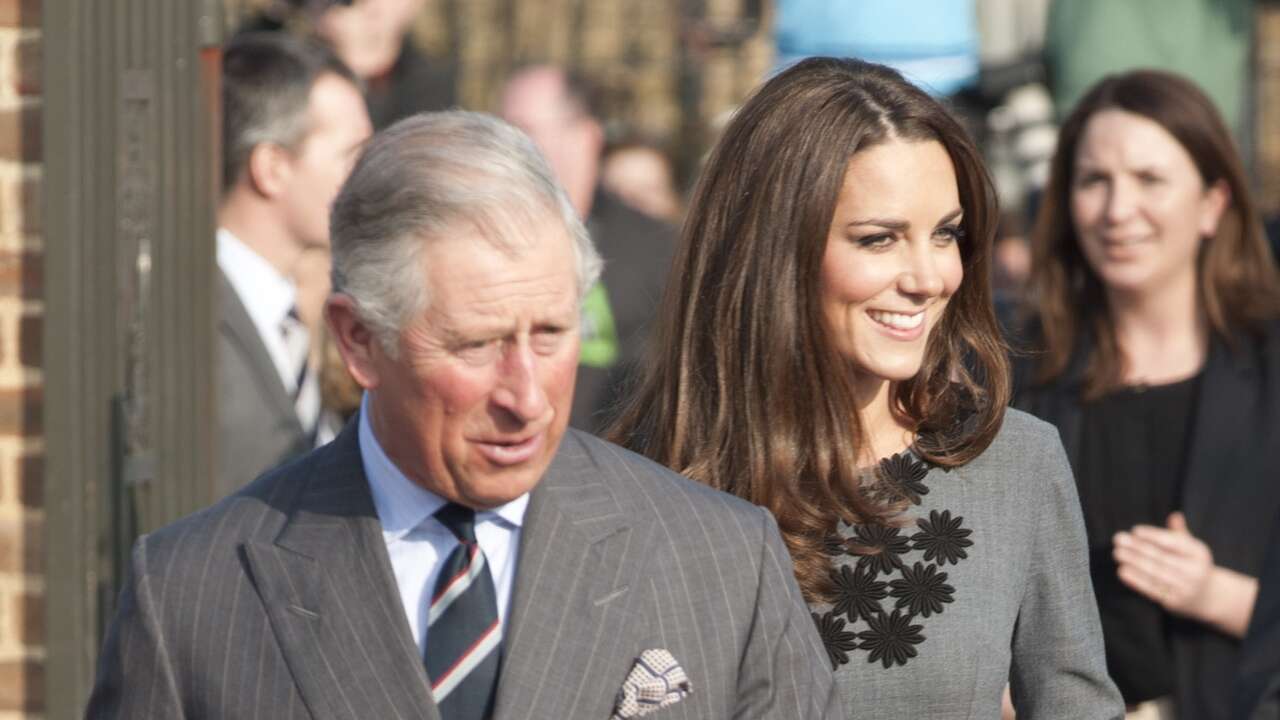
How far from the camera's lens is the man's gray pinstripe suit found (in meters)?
2.87

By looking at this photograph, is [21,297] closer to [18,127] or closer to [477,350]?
[18,127]

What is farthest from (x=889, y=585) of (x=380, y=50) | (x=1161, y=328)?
(x=380, y=50)

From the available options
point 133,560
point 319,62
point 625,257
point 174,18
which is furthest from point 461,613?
point 625,257

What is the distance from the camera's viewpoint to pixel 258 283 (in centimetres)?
555

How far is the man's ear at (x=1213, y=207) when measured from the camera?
5.80 metres

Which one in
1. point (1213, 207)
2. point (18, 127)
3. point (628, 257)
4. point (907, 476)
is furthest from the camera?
point (628, 257)

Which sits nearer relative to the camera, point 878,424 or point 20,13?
point 878,424

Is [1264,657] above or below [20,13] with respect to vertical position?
below

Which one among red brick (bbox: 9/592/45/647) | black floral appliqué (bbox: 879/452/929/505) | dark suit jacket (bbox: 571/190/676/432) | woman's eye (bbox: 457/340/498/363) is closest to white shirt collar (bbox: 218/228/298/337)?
red brick (bbox: 9/592/45/647)

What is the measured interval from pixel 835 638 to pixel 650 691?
0.80 m

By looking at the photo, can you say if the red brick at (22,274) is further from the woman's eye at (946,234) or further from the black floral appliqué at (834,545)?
the woman's eye at (946,234)

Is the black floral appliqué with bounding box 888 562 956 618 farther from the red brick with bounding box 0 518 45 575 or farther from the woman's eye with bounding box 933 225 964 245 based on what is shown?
the red brick with bounding box 0 518 45 575

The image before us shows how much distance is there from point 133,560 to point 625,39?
832 cm

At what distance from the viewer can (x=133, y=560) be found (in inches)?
116
